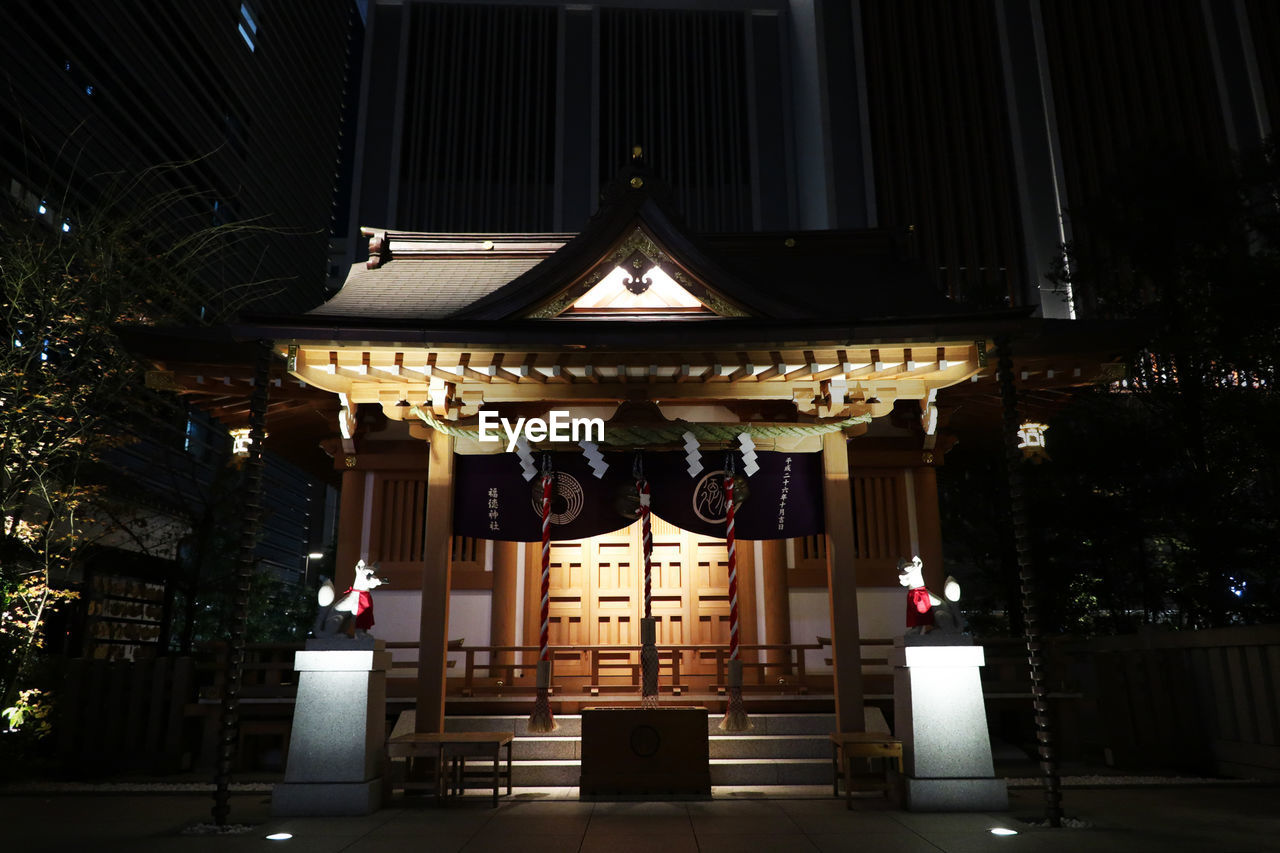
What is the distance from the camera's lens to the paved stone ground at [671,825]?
587 cm

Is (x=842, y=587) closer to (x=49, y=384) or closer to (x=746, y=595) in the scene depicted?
(x=746, y=595)

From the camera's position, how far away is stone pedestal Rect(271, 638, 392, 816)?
709cm

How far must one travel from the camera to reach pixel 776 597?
11523 mm

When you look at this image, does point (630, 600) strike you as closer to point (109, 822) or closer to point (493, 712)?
point (493, 712)

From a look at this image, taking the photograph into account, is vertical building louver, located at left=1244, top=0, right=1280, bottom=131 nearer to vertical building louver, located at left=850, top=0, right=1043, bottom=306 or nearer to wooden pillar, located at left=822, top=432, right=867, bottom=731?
vertical building louver, located at left=850, top=0, right=1043, bottom=306

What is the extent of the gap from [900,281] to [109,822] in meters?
11.3

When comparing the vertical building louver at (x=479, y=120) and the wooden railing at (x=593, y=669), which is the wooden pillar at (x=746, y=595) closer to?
the wooden railing at (x=593, y=669)

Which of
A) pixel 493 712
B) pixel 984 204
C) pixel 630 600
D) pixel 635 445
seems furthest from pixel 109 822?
pixel 984 204

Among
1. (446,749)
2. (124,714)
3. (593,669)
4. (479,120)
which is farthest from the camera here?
(479,120)

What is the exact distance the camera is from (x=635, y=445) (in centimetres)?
922

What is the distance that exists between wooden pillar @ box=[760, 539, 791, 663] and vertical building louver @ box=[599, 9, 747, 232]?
17.0m

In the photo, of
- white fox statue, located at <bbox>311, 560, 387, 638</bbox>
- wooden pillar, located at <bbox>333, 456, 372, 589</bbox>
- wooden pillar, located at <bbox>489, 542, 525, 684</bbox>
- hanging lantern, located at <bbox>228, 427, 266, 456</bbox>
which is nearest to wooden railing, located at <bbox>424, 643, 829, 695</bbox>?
wooden pillar, located at <bbox>489, 542, 525, 684</bbox>

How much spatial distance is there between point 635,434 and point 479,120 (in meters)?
21.0

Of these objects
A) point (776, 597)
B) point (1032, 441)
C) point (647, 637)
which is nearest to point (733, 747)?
point (647, 637)
